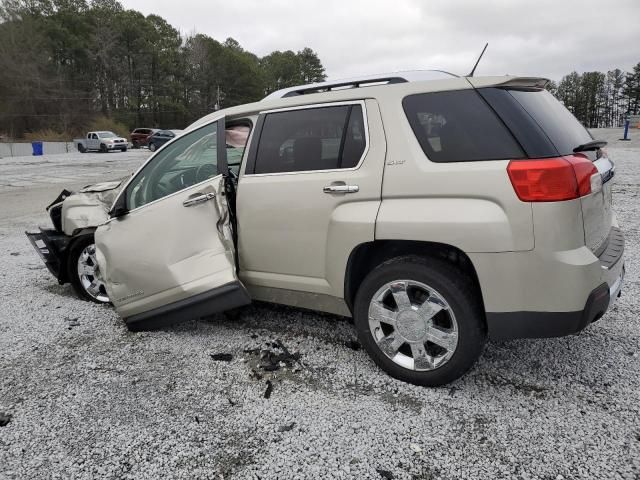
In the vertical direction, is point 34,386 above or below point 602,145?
below

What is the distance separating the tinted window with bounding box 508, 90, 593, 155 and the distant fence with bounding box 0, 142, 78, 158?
147 ft

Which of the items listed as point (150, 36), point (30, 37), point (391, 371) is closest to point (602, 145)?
point (391, 371)

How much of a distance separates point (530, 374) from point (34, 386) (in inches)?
123

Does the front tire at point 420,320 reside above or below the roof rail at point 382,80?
below

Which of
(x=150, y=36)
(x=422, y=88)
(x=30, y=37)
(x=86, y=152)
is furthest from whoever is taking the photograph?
Result: (x=150, y=36)

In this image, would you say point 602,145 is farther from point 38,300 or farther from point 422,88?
point 38,300

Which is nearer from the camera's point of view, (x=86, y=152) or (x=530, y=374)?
(x=530, y=374)

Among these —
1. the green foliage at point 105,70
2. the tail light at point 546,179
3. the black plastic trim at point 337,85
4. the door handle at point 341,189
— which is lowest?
the door handle at point 341,189

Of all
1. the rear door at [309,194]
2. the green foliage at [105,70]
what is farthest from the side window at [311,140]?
the green foliage at [105,70]

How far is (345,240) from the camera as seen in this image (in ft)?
9.51

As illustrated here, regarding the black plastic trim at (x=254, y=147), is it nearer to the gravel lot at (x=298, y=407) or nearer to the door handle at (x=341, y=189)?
the door handle at (x=341, y=189)

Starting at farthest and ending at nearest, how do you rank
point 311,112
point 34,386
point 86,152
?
point 86,152 < point 311,112 < point 34,386

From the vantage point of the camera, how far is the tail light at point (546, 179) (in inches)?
92.3

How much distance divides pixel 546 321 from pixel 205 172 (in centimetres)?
260
